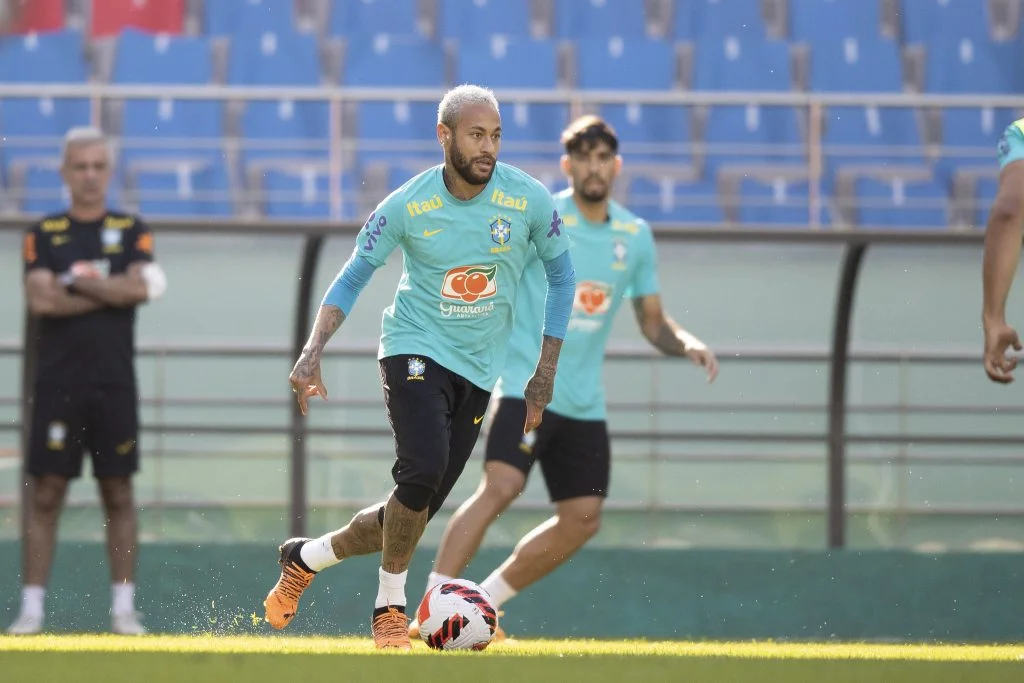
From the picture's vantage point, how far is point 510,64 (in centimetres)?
1875

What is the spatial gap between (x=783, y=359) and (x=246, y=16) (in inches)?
484

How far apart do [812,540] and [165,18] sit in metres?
11.1

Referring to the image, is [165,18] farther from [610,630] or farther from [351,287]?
[351,287]

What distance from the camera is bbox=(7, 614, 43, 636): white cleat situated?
747cm

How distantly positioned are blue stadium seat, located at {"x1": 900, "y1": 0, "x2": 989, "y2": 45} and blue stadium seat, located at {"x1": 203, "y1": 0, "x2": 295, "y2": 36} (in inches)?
282

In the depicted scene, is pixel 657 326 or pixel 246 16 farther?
pixel 246 16

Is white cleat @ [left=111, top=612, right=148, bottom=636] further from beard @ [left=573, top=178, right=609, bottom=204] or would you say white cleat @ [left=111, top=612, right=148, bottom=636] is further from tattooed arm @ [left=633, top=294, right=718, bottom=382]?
beard @ [left=573, top=178, right=609, bottom=204]

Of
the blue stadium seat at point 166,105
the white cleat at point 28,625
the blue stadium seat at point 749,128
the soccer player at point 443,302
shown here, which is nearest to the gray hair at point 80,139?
the white cleat at point 28,625

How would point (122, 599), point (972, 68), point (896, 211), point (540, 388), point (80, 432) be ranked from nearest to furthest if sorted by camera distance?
point (540, 388) → point (122, 599) → point (80, 432) → point (896, 211) → point (972, 68)

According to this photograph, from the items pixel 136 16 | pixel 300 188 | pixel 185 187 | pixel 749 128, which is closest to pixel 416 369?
pixel 300 188

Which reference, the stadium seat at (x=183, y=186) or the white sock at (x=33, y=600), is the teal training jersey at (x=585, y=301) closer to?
the white sock at (x=33, y=600)

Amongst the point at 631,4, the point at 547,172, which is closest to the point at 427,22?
the point at 631,4

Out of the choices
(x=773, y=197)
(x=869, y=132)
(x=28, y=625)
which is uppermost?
(x=869, y=132)

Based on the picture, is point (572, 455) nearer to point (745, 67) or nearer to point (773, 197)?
point (773, 197)
